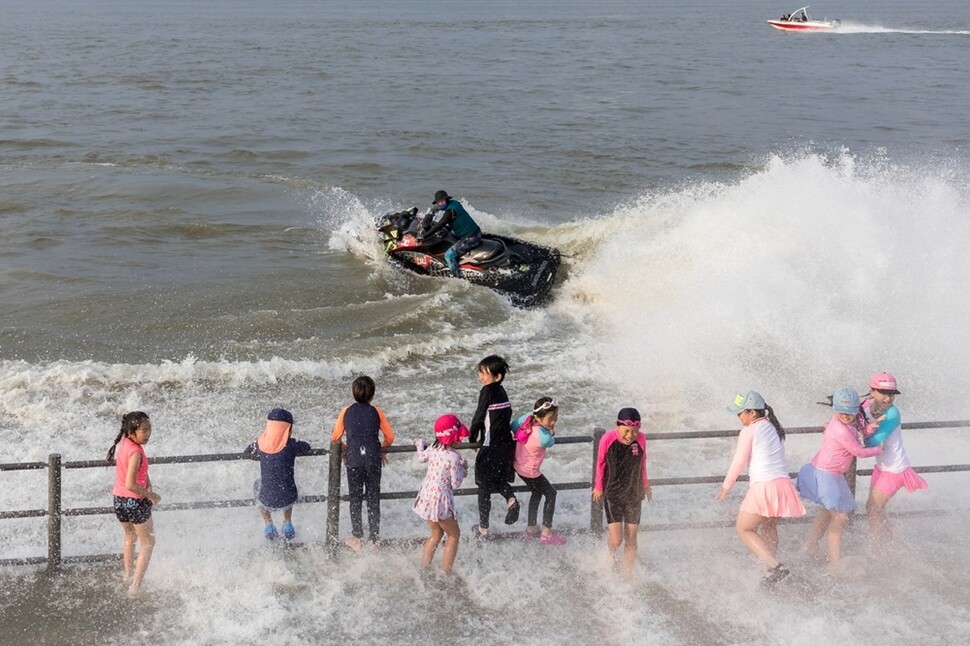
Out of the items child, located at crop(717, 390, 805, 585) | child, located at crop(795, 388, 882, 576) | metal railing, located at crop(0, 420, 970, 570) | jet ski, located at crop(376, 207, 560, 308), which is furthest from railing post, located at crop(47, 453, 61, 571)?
jet ski, located at crop(376, 207, 560, 308)

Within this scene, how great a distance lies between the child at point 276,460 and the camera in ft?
25.6

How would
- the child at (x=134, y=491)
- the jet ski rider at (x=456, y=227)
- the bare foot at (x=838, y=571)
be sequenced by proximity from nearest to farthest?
the child at (x=134, y=491) → the bare foot at (x=838, y=571) → the jet ski rider at (x=456, y=227)

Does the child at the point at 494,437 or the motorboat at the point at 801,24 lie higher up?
the motorboat at the point at 801,24

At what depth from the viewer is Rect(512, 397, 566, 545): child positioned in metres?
7.84

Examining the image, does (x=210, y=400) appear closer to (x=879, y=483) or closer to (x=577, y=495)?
(x=577, y=495)

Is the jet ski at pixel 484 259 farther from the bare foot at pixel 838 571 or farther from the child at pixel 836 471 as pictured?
the bare foot at pixel 838 571

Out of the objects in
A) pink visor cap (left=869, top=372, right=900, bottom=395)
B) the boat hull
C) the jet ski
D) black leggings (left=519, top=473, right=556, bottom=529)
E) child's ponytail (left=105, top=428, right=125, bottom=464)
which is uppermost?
the boat hull

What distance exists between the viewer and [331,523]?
806cm

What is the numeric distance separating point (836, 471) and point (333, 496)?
4.00 m

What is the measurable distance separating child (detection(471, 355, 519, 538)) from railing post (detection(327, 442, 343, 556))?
1.08 metres

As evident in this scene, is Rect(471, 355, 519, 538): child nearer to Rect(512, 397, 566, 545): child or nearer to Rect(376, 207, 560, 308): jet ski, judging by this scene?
Rect(512, 397, 566, 545): child

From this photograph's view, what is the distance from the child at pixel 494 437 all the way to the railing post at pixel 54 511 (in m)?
3.13

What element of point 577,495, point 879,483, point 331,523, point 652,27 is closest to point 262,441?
point 331,523

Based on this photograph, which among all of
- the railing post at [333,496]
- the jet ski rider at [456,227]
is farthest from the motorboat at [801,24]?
the railing post at [333,496]
